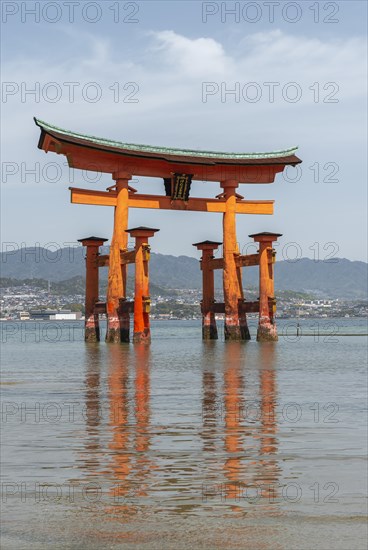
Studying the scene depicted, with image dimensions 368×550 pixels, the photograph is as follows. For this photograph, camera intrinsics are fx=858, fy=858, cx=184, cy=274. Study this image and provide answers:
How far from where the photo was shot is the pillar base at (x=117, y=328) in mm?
44188

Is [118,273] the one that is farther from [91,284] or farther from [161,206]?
[91,284]

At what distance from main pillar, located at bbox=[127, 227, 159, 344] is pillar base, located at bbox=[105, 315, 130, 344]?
66.4 inches

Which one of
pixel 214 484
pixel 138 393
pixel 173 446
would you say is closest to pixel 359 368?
pixel 138 393

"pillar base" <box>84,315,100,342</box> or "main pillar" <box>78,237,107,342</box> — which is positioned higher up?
"main pillar" <box>78,237,107,342</box>

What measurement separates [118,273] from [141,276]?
8.06 ft

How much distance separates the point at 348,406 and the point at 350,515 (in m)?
7.78

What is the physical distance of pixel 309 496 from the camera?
668 centimetres

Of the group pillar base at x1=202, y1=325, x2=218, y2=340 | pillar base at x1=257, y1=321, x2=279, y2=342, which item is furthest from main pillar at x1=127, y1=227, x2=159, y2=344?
pillar base at x1=202, y1=325, x2=218, y2=340

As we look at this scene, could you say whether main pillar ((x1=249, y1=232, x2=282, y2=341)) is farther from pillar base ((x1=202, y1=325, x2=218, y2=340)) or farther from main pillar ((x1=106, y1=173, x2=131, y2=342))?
main pillar ((x1=106, y1=173, x2=131, y2=342))

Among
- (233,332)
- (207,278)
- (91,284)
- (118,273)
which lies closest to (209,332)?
(207,278)

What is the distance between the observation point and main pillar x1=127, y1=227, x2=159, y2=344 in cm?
4128

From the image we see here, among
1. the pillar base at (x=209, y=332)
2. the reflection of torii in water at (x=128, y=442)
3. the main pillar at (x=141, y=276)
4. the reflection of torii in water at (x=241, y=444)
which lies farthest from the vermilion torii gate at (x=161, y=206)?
the reflection of torii in water at (x=241, y=444)

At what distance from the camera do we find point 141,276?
1640 inches

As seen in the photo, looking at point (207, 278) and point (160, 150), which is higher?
point (160, 150)
